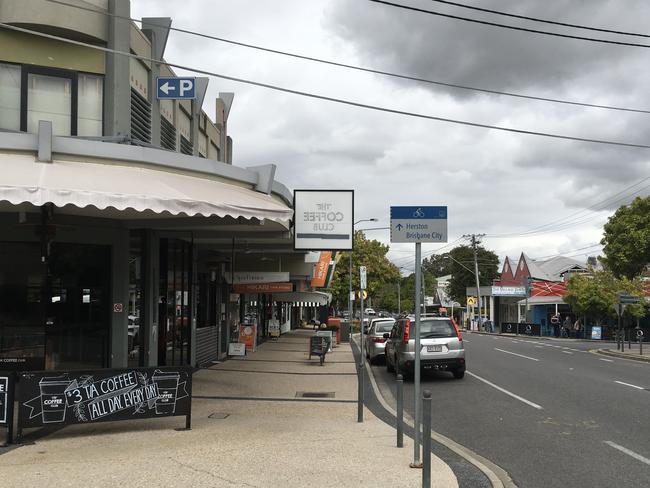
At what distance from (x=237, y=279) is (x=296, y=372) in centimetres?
476

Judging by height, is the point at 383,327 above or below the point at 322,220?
below

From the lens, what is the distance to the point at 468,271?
95.8 m

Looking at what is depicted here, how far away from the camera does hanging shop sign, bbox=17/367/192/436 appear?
315 inches

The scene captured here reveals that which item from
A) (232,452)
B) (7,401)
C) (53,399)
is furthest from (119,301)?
(232,452)

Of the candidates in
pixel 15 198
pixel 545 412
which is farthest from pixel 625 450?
pixel 15 198

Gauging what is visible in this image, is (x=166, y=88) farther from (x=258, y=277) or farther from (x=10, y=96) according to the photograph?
(x=258, y=277)

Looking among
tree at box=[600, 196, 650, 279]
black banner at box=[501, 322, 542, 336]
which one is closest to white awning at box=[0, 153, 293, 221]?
tree at box=[600, 196, 650, 279]

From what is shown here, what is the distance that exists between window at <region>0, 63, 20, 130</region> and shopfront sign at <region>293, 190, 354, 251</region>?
5946 mm

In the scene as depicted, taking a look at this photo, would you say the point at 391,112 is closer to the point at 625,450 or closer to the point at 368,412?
the point at 368,412

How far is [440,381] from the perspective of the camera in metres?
16.6

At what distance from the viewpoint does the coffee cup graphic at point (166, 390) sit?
345 inches

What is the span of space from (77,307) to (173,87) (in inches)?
231

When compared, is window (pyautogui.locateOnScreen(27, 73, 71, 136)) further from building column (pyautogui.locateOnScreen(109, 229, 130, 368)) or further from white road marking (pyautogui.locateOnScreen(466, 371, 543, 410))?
white road marking (pyautogui.locateOnScreen(466, 371, 543, 410))

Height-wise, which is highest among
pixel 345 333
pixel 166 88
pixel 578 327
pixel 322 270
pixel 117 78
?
pixel 166 88
